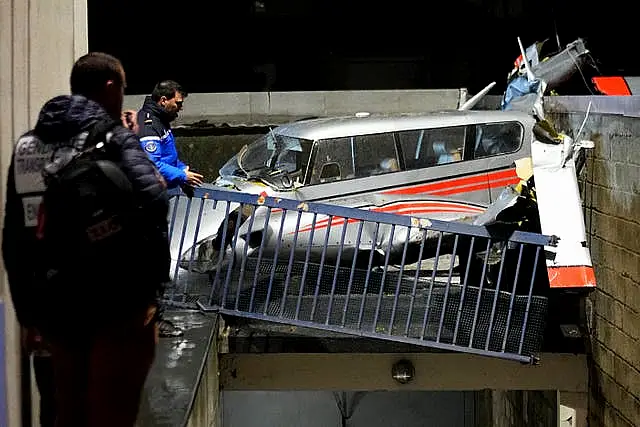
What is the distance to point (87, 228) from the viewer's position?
3441 millimetres

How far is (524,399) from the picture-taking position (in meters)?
10.9

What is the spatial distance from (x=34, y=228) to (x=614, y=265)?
4.81 metres

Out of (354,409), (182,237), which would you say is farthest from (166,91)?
(354,409)

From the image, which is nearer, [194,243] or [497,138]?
[194,243]

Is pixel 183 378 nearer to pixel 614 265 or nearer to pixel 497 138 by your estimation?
pixel 614 265

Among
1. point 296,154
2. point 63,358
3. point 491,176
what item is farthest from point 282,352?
point 63,358

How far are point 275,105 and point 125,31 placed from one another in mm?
4016

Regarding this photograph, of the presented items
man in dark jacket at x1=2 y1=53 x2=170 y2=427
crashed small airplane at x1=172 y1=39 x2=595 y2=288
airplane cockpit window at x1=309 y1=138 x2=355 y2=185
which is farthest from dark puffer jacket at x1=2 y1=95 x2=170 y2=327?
airplane cockpit window at x1=309 y1=138 x2=355 y2=185

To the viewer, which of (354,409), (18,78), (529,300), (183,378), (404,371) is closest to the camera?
(18,78)

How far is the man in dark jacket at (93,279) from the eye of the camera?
3.50m

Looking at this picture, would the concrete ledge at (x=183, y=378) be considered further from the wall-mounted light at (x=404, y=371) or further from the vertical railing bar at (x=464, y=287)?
the vertical railing bar at (x=464, y=287)

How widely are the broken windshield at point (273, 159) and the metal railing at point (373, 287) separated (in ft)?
6.97

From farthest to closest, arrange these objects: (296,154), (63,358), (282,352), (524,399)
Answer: (524,399) → (296,154) → (282,352) → (63,358)

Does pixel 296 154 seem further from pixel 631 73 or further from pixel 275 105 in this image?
pixel 631 73
